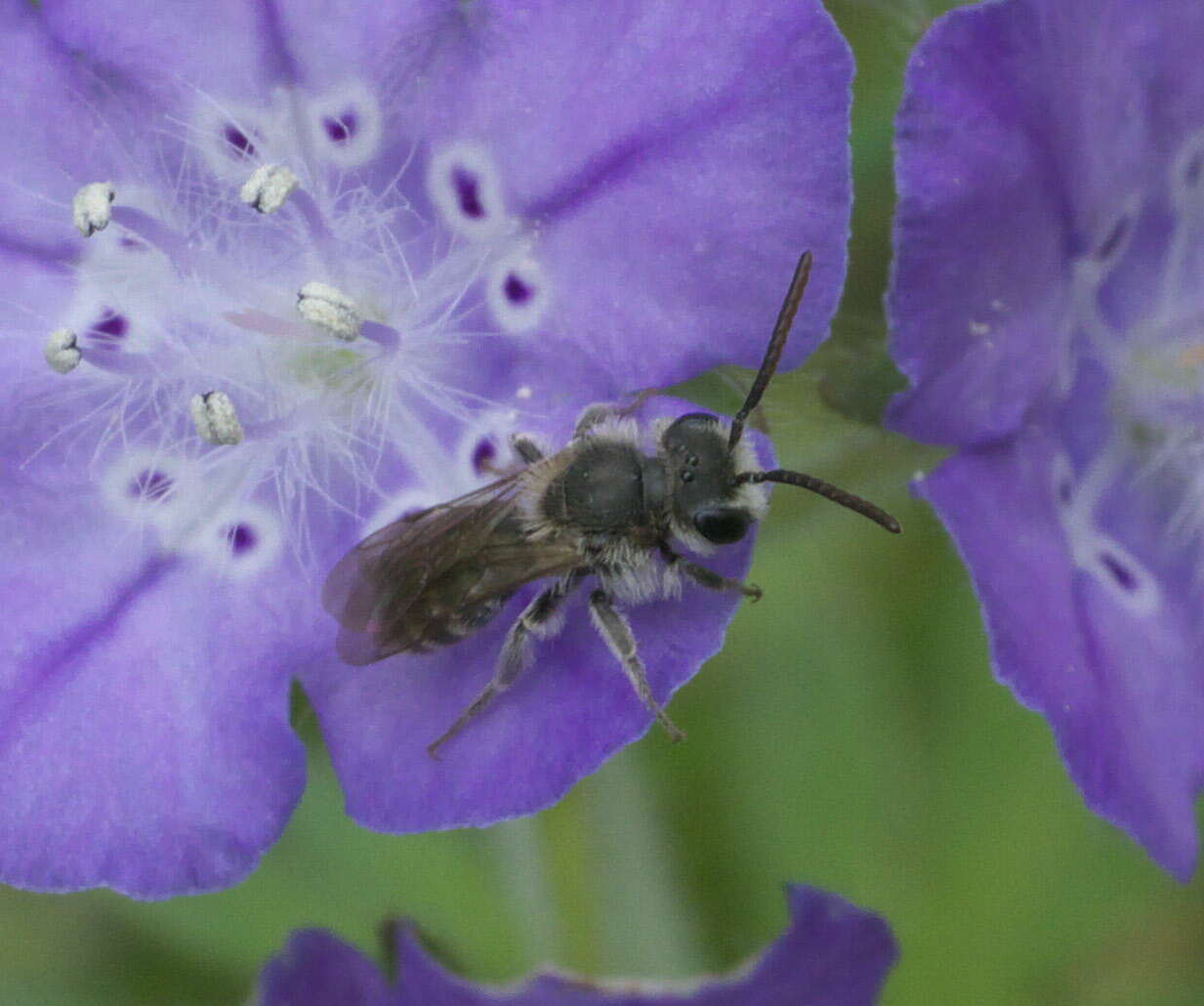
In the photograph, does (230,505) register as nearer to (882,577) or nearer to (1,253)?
(1,253)

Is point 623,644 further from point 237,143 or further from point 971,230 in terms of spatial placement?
point 237,143

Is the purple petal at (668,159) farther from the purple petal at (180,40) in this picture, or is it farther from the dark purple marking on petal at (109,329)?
the dark purple marking on petal at (109,329)

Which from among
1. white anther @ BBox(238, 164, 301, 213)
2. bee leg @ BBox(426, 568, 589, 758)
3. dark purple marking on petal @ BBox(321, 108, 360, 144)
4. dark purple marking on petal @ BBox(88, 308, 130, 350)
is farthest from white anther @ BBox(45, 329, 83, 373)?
bee leg @ BBox(426, 568, 589, 758)

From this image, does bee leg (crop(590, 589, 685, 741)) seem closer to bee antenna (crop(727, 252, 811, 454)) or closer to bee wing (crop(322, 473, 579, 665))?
bee wing (crop(322, 473, 579, 665))

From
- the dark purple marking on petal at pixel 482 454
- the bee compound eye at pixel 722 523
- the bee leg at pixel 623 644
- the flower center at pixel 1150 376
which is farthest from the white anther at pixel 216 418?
the flower center at pixel 1150 376

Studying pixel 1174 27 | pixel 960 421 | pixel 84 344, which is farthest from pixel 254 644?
pixel 1174 27
